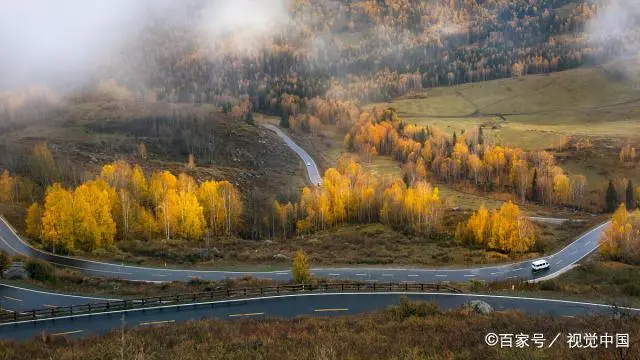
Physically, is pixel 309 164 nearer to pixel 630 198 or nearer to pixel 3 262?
pixel 630 198

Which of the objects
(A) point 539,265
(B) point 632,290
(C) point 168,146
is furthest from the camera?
(C) point 168,146

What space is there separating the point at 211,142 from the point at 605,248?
428 ft

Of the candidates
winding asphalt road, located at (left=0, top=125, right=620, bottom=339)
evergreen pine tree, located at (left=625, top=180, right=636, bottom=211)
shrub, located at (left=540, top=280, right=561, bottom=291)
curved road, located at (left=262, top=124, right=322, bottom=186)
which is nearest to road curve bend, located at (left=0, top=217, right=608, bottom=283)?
winding asphalt road, located at (left=0, top=125, right=620, bottom=339)

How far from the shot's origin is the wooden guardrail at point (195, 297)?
38156mm

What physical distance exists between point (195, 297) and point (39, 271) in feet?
75.1

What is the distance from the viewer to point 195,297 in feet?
138

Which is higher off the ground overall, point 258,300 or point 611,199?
point 258,300

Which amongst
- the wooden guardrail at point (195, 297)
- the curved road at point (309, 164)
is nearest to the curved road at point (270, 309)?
the wooden guardrail at point (195, 297)

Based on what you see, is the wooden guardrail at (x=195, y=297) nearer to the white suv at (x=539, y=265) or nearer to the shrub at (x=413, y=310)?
the shrub at (x=413, y=310)

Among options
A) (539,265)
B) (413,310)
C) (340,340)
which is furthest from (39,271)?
(539,265)

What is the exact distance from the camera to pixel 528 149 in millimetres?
166625

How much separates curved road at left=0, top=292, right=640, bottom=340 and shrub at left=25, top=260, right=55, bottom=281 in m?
17.9

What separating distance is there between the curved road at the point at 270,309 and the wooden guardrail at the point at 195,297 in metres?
0.88

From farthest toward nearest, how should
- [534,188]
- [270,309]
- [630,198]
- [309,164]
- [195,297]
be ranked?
[309,164] → [534,188] → [630,198] → [195,297] → [270,309]
